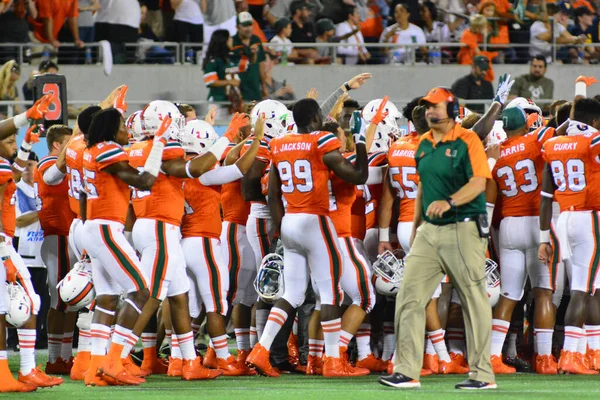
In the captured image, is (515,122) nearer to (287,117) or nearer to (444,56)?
(287,117)

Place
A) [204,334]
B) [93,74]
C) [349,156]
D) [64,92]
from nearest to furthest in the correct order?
1. [349,156]
2. [64,92]
3. [204,334]
4. [93,74]

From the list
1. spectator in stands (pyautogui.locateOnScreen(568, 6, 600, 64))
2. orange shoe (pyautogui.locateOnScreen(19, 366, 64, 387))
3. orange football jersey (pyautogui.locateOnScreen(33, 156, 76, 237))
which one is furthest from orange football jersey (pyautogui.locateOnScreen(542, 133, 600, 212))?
spectator in stands (pyautogui.locateOnScreen(568, 6, 600, 64))

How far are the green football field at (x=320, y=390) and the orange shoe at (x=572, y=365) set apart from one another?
104 millimetres

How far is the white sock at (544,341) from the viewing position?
971 cm

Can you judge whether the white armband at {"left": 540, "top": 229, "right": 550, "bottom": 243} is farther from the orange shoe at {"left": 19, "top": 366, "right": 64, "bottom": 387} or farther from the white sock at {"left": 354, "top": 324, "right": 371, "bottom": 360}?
the orange shoe at {"left": 19, "top": 366, "right": 64, "bottom": 387}

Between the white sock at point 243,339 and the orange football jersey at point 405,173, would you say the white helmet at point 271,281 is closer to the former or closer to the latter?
the white sock at point 243,339

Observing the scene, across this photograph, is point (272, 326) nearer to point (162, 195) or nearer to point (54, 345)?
point (162, 195)

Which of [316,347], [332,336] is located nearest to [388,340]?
[316,347]

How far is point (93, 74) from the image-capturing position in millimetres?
16406

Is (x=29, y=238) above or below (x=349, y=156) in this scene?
below

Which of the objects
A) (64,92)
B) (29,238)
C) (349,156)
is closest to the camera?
(349,156)

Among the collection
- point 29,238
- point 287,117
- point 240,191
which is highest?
point 287,117

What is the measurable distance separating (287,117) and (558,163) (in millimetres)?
2388

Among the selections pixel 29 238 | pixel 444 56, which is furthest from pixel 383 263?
pixel 444 56
